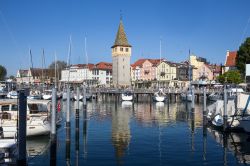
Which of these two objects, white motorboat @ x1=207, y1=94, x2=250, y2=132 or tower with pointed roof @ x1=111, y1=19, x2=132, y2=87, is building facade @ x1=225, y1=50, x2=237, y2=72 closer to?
tower with pointed roof @ x1=111, y1=19, x2=132, y2=87

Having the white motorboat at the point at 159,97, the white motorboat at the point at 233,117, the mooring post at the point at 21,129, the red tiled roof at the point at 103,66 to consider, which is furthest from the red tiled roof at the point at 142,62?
the mooring post at the point at 21,129

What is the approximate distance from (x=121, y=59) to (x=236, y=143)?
12295 cm

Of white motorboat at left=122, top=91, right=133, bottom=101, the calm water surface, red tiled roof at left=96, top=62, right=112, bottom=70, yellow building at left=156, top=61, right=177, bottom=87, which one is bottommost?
the calm water surface

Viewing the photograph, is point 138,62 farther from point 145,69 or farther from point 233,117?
point 233,117

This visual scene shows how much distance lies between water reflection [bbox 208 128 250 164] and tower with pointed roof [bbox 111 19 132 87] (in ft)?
368

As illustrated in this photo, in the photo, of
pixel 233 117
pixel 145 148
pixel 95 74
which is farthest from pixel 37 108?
pixel 95 74

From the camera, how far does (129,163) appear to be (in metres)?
24.2

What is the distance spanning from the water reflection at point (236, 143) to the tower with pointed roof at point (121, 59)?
368 ft

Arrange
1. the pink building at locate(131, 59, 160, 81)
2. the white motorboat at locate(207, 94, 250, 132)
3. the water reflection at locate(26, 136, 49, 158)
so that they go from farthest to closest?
the pink building at locate(131, 59, 160, 81) < the white motorboat at locate(207, 94, 250, 132) < the water reflection at locate(26, 136, 49, 158)

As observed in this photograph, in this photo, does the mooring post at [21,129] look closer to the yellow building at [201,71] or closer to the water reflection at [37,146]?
the water reflection at [37,146]

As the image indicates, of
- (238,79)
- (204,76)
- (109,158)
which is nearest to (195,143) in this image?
(109,158)

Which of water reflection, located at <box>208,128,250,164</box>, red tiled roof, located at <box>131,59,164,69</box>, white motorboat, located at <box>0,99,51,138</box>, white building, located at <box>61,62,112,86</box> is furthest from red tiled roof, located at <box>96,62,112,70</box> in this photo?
white motorboat, located at <box>0,99,51,138</box>

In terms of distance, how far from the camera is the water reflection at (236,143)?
2661 cm

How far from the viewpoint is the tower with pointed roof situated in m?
150
